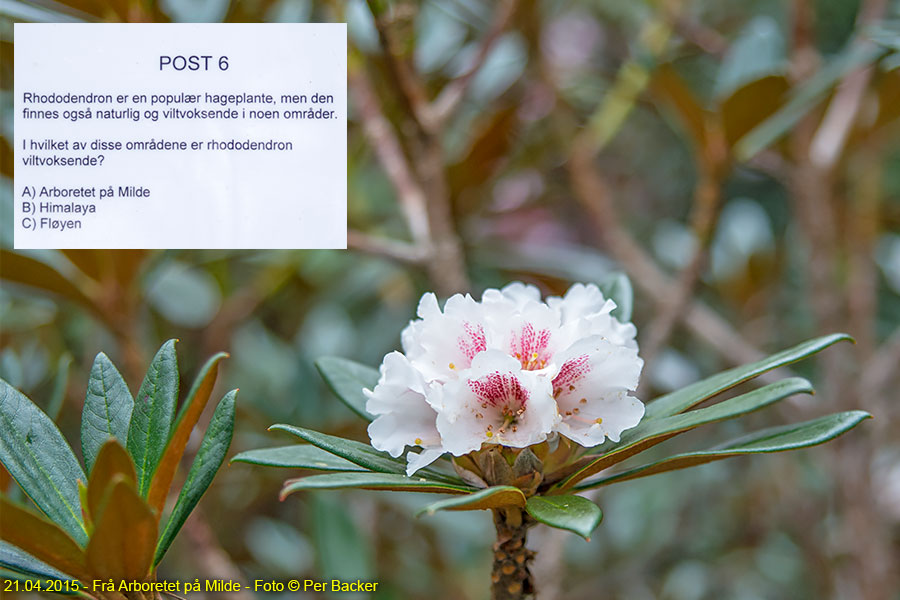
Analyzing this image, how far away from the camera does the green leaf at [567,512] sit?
20.3 inches

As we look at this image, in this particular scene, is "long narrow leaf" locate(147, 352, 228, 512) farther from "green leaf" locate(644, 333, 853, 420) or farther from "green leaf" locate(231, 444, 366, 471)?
"green leaf" locate(644, 333, 853, 420)

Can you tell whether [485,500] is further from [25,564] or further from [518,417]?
[25,564]

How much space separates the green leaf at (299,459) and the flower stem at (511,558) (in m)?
0.12

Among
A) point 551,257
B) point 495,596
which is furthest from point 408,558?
point 495,596

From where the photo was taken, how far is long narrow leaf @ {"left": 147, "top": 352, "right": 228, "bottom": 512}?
577mm

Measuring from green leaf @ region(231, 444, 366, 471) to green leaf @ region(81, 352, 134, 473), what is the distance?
4.9 inches

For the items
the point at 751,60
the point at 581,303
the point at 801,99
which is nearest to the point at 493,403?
the point at 581,303

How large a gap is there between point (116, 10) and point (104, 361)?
1.37 ft

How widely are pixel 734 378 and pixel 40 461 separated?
22.0 inches

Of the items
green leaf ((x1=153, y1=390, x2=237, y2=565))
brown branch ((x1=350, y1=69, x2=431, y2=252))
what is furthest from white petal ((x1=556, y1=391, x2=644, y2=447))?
brown branch ((x1=350, y1=69, x2=431, y2=252))

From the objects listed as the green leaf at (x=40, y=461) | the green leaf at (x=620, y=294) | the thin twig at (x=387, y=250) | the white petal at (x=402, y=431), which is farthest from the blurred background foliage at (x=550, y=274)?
the white petal at (x=402, y=431)

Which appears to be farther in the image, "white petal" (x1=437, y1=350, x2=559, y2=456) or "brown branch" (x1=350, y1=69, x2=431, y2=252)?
"brown branch" (x1=350, y1=69, x2=431, y2=252)

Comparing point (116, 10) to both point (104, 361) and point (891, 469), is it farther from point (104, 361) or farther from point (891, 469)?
point (891, 469)

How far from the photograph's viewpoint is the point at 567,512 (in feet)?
1.82
